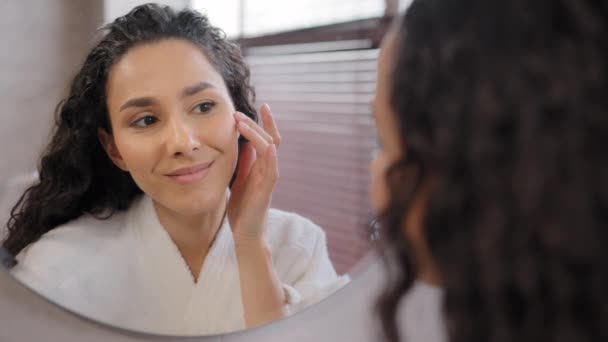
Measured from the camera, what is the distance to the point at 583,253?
1.22ft

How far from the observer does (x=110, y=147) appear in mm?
606

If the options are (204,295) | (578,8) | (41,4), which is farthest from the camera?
(204,295)

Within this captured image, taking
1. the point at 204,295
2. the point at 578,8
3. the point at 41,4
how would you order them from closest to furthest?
the point at 578,8 < the point at 41,4 < the point at 204,295

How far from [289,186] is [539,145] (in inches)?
14.4

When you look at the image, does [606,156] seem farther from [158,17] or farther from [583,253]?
[158,17]

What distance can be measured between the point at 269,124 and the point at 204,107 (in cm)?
9

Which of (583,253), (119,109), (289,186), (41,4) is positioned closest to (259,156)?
(289,186)

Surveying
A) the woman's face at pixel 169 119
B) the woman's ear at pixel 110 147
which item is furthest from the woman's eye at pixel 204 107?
the woman's ear at pixel 110 147

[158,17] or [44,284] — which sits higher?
[158,17]

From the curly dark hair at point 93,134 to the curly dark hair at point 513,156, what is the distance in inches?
11.2

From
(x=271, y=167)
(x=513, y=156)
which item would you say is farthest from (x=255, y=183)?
(x=513, y=156)

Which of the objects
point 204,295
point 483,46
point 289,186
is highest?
point 483,46

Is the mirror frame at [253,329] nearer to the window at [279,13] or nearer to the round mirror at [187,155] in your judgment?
the round mirror at [187,155]

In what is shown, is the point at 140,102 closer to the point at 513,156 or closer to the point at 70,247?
the point at 70,247
